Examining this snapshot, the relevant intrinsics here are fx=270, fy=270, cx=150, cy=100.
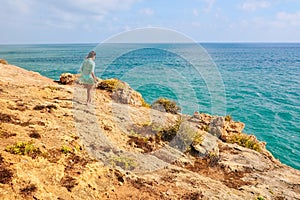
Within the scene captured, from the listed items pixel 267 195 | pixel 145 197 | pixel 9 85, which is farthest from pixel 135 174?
pixel 9 85

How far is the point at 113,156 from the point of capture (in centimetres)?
997

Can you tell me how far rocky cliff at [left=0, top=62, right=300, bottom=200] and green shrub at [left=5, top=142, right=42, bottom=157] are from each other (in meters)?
0.03

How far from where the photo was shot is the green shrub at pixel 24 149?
8.11 meters

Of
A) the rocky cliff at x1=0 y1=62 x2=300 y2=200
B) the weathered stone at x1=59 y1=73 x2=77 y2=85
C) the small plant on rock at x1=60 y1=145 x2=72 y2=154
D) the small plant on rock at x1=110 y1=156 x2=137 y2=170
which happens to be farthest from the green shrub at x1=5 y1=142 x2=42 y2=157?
the weathered stone at x1=59 y1=73 x2=77 y2=85

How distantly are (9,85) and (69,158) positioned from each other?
8.84m

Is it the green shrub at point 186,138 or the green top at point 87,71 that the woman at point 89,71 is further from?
the green shrub at point 186,138

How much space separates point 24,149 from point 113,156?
307cm

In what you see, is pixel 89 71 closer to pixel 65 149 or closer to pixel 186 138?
pixel 65 149

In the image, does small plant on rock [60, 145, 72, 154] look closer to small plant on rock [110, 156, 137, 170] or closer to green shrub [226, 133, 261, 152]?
small plant on rock [110, 156, 137, 170]

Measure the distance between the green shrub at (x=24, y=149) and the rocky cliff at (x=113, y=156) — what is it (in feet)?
0.09

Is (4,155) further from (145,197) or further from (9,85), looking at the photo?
(9,85)

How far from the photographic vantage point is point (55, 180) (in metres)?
7.59

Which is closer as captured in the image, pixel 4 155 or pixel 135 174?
pixel 4 155

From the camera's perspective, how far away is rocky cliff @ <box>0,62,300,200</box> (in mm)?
7762
